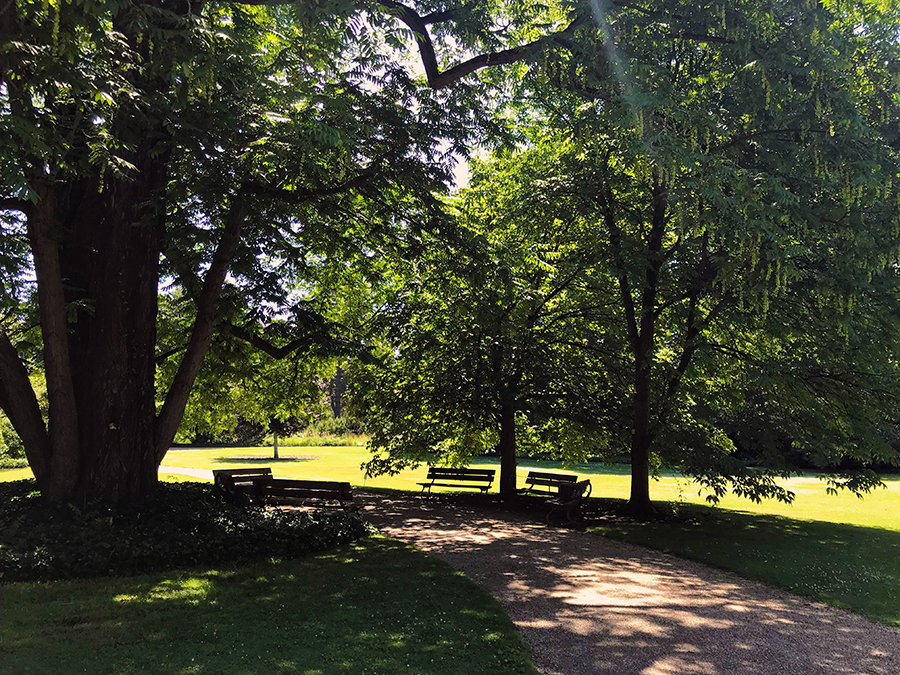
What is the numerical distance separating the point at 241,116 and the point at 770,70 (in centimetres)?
640

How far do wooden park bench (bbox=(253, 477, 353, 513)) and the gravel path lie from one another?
1.45 meters

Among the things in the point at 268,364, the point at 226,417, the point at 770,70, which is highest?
the point at 770,70

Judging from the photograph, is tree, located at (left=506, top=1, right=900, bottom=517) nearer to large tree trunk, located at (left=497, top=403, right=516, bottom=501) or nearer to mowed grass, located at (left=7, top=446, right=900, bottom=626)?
mowed grass, located at (left=7, top=446, right=900, bottom=626)

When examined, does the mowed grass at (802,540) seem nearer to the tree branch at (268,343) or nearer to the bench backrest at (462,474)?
the bench backrest at (462,474)

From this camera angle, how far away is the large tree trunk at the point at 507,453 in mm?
16125

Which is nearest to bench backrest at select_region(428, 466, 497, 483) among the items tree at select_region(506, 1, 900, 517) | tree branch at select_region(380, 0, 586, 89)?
tree at select_region(506, 1, 900, 517)

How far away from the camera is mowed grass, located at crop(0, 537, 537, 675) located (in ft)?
16.9

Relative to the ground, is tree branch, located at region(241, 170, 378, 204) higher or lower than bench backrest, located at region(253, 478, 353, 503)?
higher

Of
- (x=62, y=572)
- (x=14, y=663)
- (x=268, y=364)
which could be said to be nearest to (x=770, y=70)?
(x=14, y=663)

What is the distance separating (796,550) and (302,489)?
889cm

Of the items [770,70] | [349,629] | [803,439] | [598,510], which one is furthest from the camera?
[598,510]

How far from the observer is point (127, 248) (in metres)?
9.50

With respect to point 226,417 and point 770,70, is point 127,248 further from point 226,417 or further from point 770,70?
point 770,70

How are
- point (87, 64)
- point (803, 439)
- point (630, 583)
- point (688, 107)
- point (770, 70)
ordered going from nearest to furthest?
point (87, 64) → point (770, 70) → point (688, 107) → point (630, 583) → point (803, 439)
